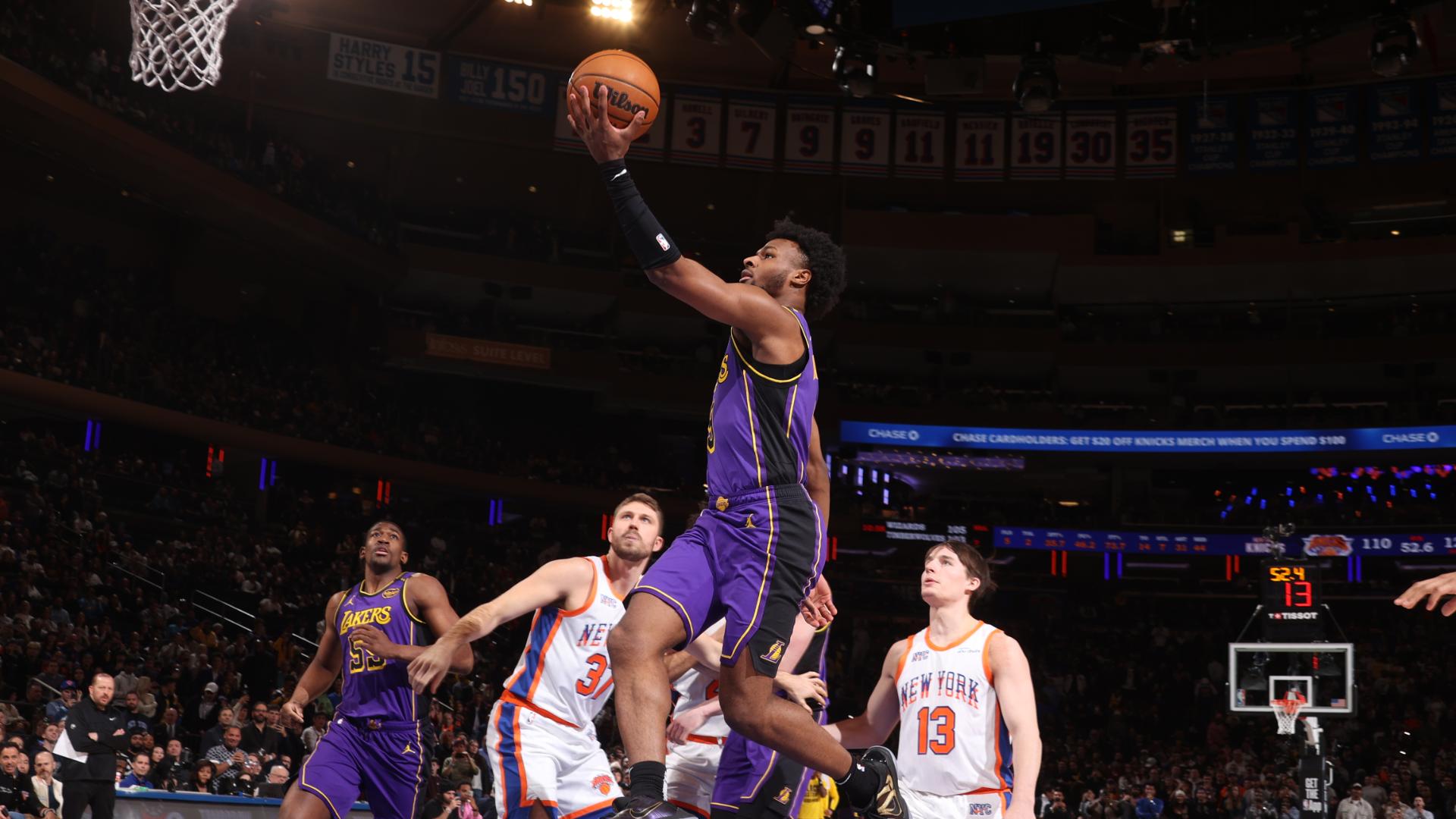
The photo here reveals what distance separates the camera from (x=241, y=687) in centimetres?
1961

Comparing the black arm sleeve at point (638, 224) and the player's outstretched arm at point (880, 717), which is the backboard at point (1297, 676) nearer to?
the player's outstretched arm at point (880, 717)

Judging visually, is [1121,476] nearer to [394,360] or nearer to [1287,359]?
[1287,359]

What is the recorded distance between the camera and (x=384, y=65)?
1172 inches

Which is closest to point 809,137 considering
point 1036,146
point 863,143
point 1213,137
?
point 863,143

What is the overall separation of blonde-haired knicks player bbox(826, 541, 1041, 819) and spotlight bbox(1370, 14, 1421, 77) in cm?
1338

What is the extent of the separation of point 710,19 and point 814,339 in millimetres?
17227

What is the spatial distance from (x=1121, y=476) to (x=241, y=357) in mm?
22659

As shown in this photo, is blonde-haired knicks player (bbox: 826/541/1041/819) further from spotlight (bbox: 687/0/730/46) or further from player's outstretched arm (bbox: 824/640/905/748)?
spotlight (bbox: 687/0/730/46)

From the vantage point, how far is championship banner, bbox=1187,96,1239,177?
30.3 meters

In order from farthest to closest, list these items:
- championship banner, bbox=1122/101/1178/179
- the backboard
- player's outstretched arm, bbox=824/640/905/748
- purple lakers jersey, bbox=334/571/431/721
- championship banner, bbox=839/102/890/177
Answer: championship banner, bbox=839/102/890/177, championship banner, bbox=1122/101/1178/179, the backboard, purple lakers jersey, bbox=334/571/431/721, player's outstretched arm, bbox=824/640/905/748

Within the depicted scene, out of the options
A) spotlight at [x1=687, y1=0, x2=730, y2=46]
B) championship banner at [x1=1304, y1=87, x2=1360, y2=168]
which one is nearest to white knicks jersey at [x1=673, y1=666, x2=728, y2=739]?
spotlight at [x1=687, y1=0, x2=730, y2=46]

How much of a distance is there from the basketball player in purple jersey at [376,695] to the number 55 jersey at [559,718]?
41cm

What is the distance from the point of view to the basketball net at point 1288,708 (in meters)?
18.5

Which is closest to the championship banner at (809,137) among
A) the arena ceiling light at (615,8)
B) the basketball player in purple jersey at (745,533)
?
the arena ceiling light at (615,8)
